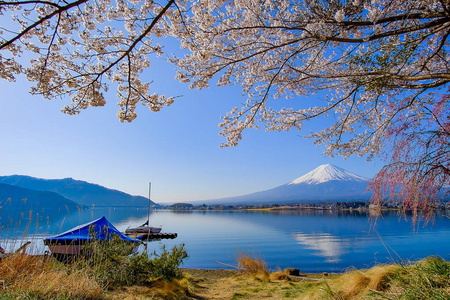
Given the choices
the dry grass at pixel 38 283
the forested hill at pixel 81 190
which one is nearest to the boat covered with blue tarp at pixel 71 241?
the dry grass at pixel 38 283

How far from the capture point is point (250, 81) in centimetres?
479

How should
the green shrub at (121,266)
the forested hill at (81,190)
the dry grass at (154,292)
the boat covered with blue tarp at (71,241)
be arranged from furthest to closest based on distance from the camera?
the forested hill at (81,190)
the boat covered with blue tarp at (71,241)
the green shrub at (121,266)
the dry grass at (154,292)

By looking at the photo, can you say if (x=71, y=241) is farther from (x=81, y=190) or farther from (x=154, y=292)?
(x=81, y=190)

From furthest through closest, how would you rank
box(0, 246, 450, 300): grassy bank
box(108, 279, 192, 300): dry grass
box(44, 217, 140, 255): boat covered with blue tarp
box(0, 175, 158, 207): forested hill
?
box(0, 175, 158, 207): forested hill → box(44, 217, 140, 255): boat covered with blue tarp → box(108, 279, 192, 300): dry grass → box(0, 246, 450, 300): grassy bank

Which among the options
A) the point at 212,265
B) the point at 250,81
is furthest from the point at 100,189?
the point at 250,81

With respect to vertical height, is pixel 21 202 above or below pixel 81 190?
above

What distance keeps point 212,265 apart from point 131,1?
13768mm

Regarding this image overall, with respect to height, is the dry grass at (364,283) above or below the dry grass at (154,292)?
above

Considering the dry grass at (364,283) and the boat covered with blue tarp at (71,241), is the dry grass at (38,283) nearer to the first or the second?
the boat covered with blue tarp at (71,241)

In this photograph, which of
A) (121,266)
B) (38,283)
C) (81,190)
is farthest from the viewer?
(81,190)

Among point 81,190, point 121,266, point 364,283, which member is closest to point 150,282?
point 121,266

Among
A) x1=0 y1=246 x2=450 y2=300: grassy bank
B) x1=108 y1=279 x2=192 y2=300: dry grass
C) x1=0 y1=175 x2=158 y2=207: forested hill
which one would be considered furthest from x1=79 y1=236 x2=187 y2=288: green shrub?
x1=0 y1=175 x2=158 y2=207: forested hill

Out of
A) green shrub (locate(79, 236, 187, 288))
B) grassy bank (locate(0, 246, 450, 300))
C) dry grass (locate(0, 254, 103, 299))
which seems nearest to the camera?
grassy bank (locate(0, 246, 450, 300))

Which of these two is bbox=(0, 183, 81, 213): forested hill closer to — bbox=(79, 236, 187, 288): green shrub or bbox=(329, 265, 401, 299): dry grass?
bbox=(79, 236, 187, 288): green shrub
